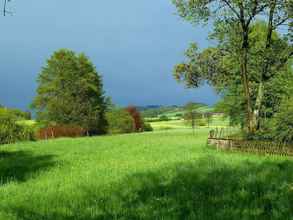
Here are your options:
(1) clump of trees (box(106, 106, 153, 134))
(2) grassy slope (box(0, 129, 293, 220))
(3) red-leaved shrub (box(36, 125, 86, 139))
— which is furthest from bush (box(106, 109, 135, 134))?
(2) grassy slope (box(0, 129, 293, 220))

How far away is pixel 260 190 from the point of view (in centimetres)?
998

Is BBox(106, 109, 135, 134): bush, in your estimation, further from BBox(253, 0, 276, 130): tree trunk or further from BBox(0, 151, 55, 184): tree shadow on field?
BBox(0, 151, 55, 184): tree shadow on field

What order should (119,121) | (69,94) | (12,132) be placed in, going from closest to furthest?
(12,132) → (69,94) → (119,121)

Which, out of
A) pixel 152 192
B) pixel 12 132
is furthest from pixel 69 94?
pixel 152 192

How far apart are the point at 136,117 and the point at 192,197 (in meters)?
85.4

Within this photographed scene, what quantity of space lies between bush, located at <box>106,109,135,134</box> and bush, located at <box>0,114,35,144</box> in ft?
120

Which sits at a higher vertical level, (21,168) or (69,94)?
(69,94)

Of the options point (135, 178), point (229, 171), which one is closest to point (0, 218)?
point (135, 178)

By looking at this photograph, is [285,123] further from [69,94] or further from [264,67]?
[69,94]

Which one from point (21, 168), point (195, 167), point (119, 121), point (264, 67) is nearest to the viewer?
point (195, 167)

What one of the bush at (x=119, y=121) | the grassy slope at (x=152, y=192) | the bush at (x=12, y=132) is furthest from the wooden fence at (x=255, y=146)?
the bush at (x=119, y=121)

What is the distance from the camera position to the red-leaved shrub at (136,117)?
9331cm

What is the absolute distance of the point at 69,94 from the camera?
65375 mm

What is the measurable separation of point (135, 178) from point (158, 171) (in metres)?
1.48
